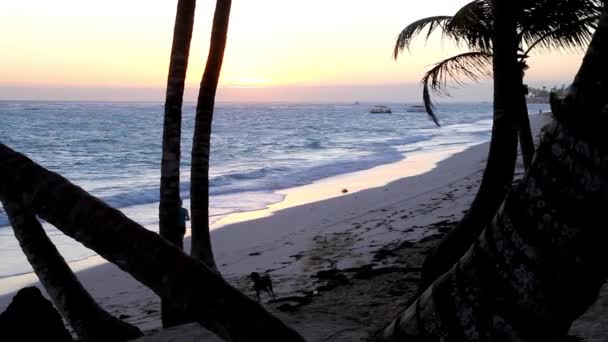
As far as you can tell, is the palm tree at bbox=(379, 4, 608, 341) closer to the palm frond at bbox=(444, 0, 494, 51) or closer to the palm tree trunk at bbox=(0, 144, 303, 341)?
the palm tree trunk at bbox=(0, 144, 303, 341)

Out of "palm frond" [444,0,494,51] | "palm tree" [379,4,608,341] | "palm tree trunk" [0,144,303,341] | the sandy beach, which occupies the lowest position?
the sandy beach

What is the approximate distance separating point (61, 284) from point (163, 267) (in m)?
2.05

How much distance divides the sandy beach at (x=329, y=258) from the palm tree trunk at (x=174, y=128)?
86 centimetres

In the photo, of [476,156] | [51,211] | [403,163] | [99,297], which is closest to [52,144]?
[403,163]

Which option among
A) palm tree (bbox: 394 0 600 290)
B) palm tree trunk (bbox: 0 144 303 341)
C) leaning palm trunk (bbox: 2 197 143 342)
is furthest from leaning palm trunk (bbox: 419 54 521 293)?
palm tree trunk (bbox: 0 144 303 341)

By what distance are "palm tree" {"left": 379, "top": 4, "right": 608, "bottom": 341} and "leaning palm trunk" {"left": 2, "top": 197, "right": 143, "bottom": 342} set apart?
109 inches

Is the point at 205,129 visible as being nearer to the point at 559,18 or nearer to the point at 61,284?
the point at 61,284

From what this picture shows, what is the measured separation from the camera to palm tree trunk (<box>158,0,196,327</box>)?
489 centimetres

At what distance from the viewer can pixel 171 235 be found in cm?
519

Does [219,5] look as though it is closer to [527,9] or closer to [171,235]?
[171,235]

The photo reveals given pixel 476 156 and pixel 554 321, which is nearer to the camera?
pixel 554 321

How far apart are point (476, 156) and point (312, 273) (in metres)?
21.2

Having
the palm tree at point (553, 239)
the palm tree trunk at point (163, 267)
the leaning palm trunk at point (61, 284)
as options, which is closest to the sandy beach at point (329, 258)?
the leaning palm trunk at point (61, 284)

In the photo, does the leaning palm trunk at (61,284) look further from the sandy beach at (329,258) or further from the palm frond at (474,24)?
the palm frond at (474,24)
